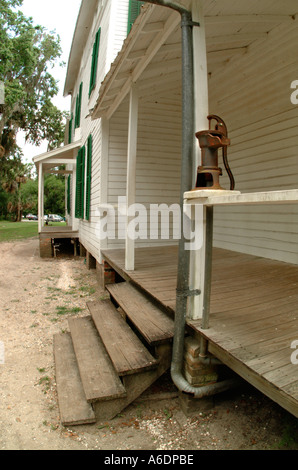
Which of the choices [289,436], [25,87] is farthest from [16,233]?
[289,436]

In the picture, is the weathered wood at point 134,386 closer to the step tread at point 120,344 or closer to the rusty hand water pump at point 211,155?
the step tread at point 120,344

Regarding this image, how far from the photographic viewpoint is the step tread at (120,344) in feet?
7.90

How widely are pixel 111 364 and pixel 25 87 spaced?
19.2m

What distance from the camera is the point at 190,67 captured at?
2271mm

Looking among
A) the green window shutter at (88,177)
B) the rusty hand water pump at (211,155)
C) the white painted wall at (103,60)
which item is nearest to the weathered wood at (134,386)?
the rusty hand water pump at (211,155)

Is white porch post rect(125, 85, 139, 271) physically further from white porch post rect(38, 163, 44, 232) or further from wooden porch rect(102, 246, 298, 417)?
white porch post rect(38, 163, 44, 232)

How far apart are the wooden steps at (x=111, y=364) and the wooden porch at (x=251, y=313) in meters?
0.24

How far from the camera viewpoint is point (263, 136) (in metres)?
4.46

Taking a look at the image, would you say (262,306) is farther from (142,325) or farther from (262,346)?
(142,325)

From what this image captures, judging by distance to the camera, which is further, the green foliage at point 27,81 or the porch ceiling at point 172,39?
the green foliage at point 27,81

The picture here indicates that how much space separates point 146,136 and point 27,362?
4337 millimetres

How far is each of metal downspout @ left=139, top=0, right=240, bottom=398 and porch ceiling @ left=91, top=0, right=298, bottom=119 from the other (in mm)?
431

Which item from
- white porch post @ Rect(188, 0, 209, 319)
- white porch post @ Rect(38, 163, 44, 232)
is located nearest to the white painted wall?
white porch post @ Rect(38, 163, 44, 232)

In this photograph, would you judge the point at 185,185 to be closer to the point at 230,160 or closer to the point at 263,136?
the point at 263,136
